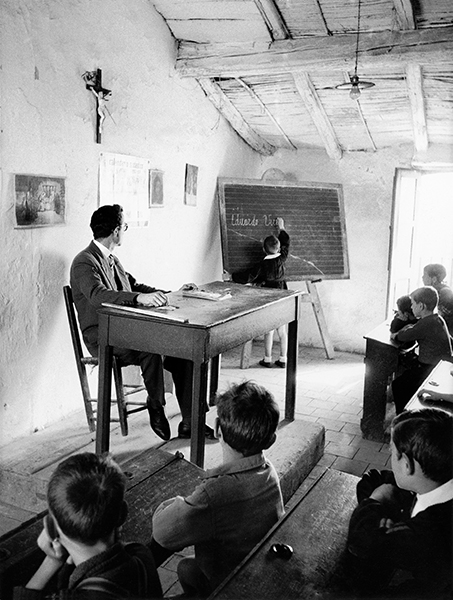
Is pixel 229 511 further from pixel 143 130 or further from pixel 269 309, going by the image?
pixel 143 130

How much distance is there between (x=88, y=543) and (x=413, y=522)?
3.10 ft

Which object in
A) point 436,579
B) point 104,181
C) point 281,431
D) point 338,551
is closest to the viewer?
point 436,579

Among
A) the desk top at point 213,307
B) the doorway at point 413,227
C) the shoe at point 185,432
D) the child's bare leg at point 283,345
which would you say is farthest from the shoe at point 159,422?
the doorway at point 413,227

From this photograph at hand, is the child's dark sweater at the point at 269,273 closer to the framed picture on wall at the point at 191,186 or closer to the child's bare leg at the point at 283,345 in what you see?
the child's bare leg at the point at 283,345

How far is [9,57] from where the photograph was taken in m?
4.09

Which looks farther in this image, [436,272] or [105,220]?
[436,272]

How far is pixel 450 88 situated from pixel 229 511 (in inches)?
206

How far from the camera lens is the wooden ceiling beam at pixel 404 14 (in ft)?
16.0

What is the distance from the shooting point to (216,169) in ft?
23.9

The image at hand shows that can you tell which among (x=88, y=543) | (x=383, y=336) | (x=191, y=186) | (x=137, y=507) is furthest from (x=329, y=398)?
(x=88, y=543)

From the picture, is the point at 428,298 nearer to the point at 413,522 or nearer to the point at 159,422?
the point at 159,422

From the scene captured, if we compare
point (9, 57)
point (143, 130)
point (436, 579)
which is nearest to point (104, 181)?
point (143, 130)

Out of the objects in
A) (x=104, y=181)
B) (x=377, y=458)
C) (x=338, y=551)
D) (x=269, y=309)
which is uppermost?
(x=104, y=181)

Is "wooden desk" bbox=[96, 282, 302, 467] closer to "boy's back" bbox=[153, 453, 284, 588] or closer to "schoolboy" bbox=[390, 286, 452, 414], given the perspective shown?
"schoolboy" bbox=[390, 286, 452, 414]
